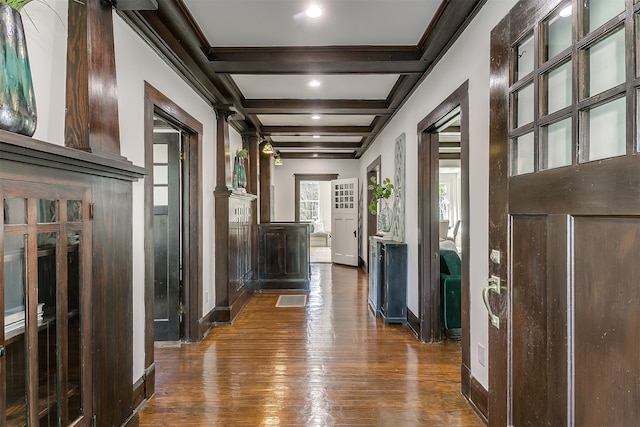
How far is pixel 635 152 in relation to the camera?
877 mm

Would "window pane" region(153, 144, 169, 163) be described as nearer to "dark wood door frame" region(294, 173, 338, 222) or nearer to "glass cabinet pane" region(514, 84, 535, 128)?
"glass cabinet pane" region(514, 84, 535, 128)

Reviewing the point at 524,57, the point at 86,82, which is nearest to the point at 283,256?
the point at 86,82

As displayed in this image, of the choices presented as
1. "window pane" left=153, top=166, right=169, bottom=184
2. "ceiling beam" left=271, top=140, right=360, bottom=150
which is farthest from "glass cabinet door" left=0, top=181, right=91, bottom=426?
"ceiling beam" left=271, top=140, right=360, bottom=150

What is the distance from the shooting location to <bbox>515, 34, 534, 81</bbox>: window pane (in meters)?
1.35

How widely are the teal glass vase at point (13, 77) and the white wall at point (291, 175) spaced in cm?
803

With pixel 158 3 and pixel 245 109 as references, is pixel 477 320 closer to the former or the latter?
pixel 158 3

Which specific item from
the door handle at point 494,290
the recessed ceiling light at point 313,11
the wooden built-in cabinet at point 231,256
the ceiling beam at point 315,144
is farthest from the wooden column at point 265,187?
the door handle at point 494,290

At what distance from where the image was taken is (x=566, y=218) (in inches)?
43.1

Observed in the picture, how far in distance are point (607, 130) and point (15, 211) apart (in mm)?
1857

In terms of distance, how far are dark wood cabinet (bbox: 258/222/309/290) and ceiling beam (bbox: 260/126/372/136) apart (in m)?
1.69

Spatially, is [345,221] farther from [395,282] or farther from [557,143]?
[557,143]

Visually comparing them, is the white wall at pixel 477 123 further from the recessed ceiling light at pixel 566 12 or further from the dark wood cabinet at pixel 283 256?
the dark wood cabinet at pixel 283 256

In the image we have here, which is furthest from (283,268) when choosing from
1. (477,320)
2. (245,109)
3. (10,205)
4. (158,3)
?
(10,205)

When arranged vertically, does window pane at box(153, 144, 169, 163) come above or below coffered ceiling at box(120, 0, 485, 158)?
below
